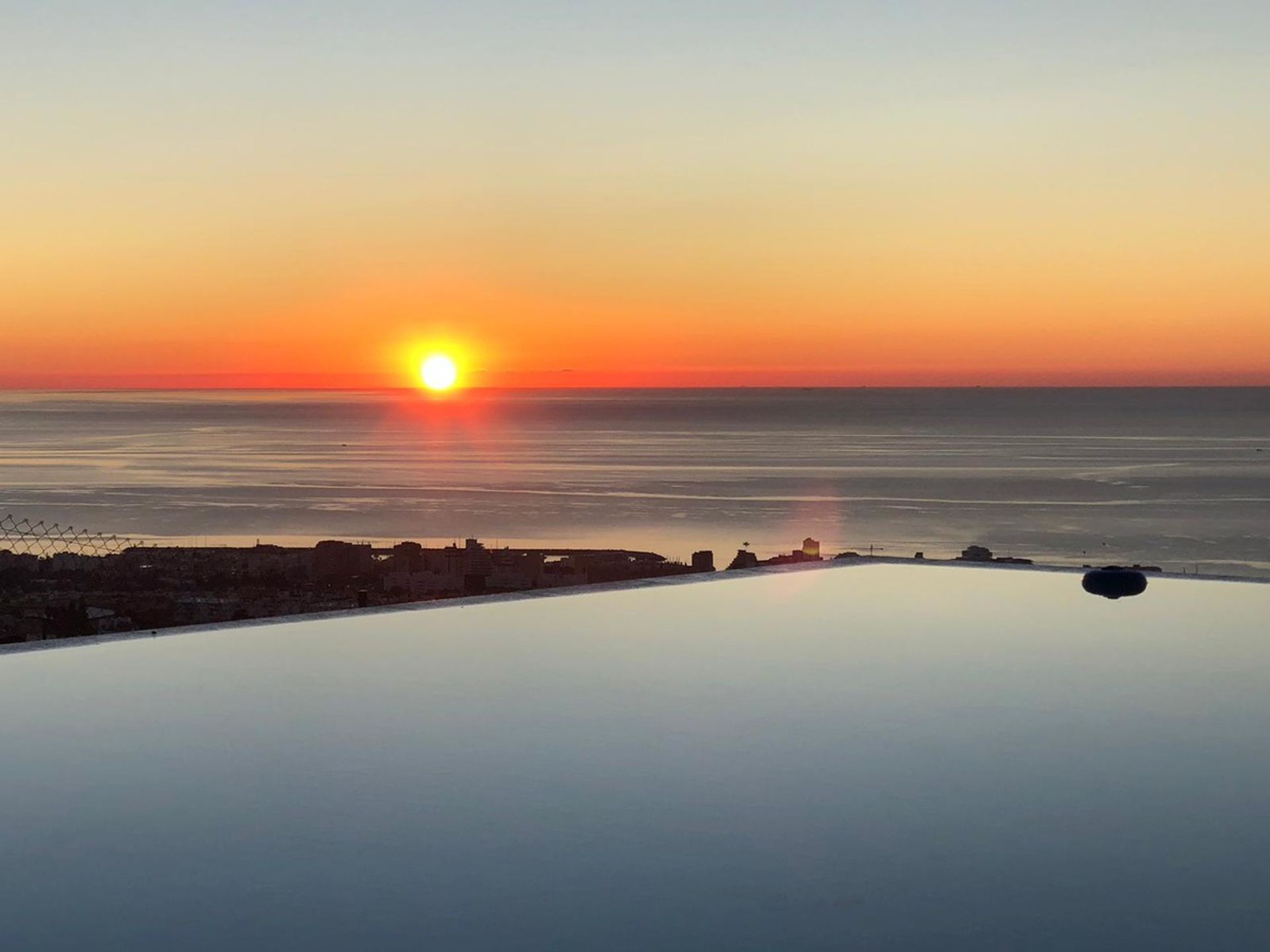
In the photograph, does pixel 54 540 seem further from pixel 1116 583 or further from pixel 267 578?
pixel 1116 583

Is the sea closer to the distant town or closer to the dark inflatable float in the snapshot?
the distant town

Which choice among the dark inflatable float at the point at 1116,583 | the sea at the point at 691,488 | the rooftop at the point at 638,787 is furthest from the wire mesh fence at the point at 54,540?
the rooftop at the point at 638,787

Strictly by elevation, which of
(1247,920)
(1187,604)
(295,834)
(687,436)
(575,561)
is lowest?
(1247,920)

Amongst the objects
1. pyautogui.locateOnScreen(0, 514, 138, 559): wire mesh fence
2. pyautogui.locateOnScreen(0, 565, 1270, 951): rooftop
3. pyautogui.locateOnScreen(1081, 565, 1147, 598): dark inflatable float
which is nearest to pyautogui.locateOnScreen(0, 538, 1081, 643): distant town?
pyautogui.locateOnScreen(0, 514, 138, 559): wire mesh fence

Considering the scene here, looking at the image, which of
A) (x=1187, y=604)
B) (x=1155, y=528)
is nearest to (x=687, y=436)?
(x=1155, y=528)

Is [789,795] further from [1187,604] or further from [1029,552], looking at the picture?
[1029,552]

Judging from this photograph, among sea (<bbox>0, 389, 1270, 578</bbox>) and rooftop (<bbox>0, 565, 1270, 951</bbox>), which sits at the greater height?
sea (<bbox>0, 389, 1270, 578</bbox>)
